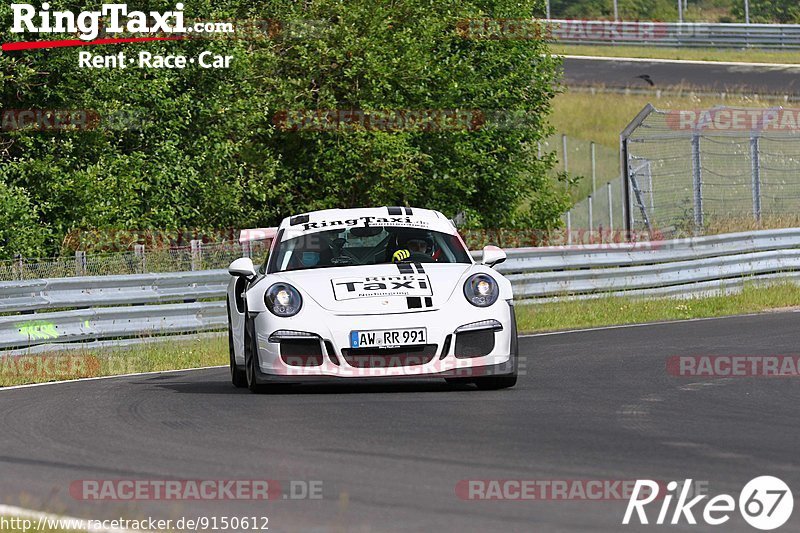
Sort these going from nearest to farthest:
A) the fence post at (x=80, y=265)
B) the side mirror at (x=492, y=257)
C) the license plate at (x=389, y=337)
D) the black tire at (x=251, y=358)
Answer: the license plate at (x=389, y=337)
the black tire at (x=251, y=358)
the side mirror at (x=492, y=257)
the fence post at (x=80, y=265)

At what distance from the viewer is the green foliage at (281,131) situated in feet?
74.2

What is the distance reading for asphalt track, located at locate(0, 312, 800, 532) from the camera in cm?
557

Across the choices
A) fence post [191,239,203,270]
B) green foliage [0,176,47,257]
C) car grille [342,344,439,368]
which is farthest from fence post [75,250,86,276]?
car grille [342,344,439,368]

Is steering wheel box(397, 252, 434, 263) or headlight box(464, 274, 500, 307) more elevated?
steering wheel box(397, 252, 434, 263)

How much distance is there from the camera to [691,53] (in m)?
47.8

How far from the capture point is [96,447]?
7.61m

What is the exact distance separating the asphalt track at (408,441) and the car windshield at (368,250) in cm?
89

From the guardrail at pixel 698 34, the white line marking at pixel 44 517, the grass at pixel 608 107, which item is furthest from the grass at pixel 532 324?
the guardrail at pixel 698 34

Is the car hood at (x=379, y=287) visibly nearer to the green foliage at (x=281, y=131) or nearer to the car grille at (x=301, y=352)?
the car grille at (x=301, y=352)

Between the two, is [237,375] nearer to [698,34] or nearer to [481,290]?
[481,290]

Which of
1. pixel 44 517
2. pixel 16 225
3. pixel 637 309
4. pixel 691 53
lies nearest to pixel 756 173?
pixel 637 309

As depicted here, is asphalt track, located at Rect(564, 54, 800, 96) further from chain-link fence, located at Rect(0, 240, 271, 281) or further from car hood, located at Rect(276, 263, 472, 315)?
car hood, located at Rect(276, 263, 472, 315)

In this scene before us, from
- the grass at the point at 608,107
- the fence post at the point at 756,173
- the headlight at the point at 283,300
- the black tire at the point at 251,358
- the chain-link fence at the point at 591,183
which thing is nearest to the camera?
the headlight at the point at 283,300

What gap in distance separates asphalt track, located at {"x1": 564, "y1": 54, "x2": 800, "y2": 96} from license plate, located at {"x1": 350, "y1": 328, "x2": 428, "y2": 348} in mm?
32616
